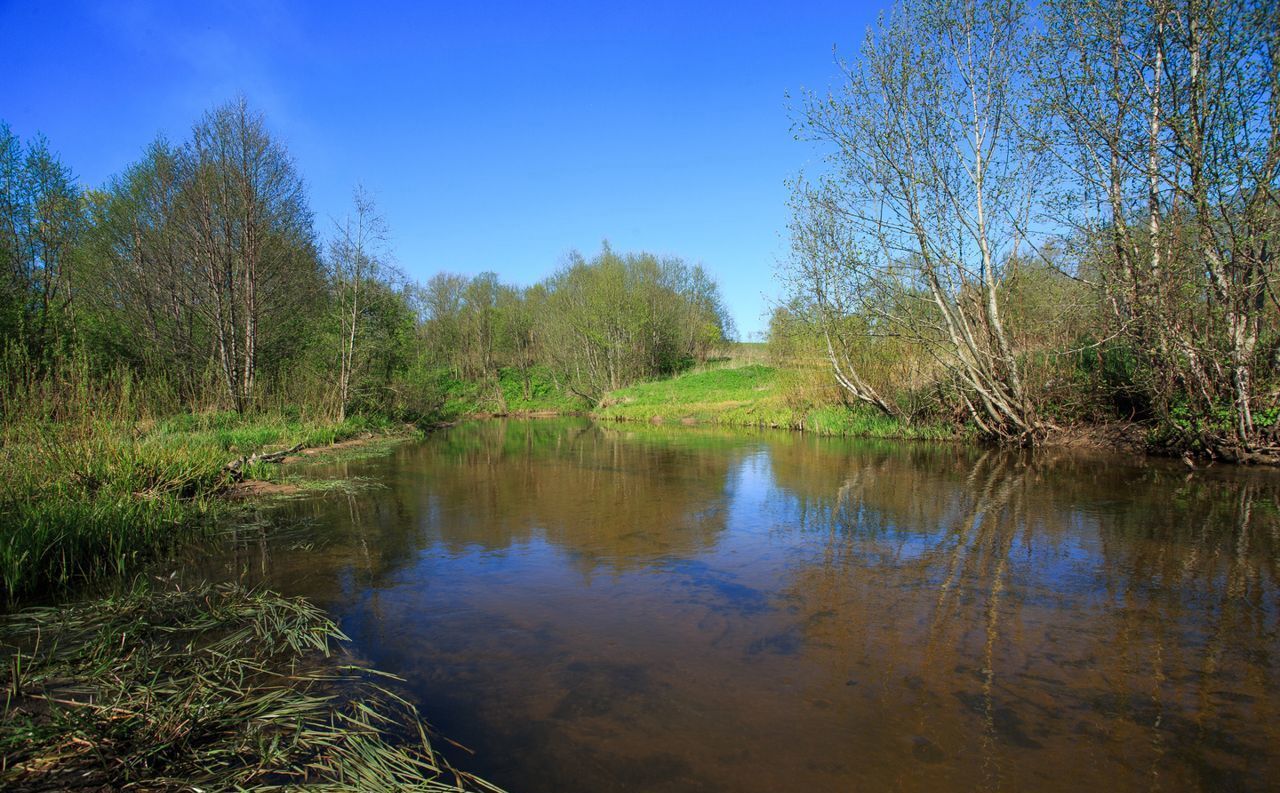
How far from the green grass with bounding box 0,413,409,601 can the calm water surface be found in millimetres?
931

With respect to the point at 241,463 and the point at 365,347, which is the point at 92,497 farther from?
the point at 365,347

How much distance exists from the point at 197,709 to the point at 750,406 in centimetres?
2367

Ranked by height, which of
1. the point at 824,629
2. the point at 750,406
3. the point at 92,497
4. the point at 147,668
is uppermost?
the point at 750,406

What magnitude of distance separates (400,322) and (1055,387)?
20993 millimetres

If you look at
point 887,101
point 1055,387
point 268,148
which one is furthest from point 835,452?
point 268,148

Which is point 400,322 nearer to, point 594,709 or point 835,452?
point 835,452

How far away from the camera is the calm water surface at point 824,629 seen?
2979 mm

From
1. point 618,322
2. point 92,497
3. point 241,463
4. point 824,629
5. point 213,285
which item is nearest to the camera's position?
point 824,629

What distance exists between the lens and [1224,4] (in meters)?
9.62

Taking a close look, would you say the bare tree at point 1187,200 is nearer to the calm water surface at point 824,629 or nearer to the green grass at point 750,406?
the calm water surface at point 824,629

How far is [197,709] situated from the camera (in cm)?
281

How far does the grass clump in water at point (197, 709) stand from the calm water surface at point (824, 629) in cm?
37

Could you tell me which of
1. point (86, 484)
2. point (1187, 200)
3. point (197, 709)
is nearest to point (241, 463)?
point (86, 484)

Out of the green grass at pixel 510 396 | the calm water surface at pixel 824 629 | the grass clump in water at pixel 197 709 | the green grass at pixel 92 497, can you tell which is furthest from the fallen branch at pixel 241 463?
the green grass at pixel 510 396
